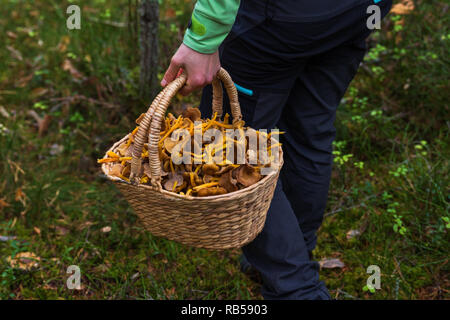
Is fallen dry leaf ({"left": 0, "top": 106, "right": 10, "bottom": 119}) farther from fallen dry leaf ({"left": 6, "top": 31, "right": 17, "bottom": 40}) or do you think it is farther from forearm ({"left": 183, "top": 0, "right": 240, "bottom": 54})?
forearm ({"left": 183, "top": 0, "right": 240, "bottom": 54})

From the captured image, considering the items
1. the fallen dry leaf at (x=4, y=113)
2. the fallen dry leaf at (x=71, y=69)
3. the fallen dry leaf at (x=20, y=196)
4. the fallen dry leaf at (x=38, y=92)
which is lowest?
the fallen dry leaf at (x=20, y=196)

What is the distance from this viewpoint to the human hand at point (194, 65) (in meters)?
1.39

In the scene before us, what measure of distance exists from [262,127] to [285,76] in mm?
217

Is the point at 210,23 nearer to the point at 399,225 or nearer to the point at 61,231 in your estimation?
the point at 399,225

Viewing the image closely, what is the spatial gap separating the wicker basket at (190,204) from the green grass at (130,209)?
0.73m

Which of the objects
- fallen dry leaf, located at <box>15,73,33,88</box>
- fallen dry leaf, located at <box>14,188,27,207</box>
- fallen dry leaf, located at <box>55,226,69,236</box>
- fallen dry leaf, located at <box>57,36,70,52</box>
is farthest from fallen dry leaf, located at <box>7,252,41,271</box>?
fallen dry leaf, located at <box>57,36,70,52</box>

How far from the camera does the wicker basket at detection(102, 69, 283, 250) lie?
4.45 feet

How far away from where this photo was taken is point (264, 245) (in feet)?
5.89

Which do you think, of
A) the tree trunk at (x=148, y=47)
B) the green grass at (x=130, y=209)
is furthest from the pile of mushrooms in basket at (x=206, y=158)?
the tree trunk at (x=148, y=47)

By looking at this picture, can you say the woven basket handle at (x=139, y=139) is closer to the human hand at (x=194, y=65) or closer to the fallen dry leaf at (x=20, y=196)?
the human hand at (x=194, y=65)

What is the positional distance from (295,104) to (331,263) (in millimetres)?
937

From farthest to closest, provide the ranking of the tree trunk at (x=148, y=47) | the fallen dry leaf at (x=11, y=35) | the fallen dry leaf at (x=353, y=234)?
the fallen dry leaf at (x=11, y=35)
the tree trunk at (x=148, y=47)
the fallen dry leaf at (x=353, y=234)

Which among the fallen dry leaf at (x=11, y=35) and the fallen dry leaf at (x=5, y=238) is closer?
the fallen dry leaf at (x=5, y=238)

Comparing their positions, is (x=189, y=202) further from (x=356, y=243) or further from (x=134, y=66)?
(x=134, y=66)
